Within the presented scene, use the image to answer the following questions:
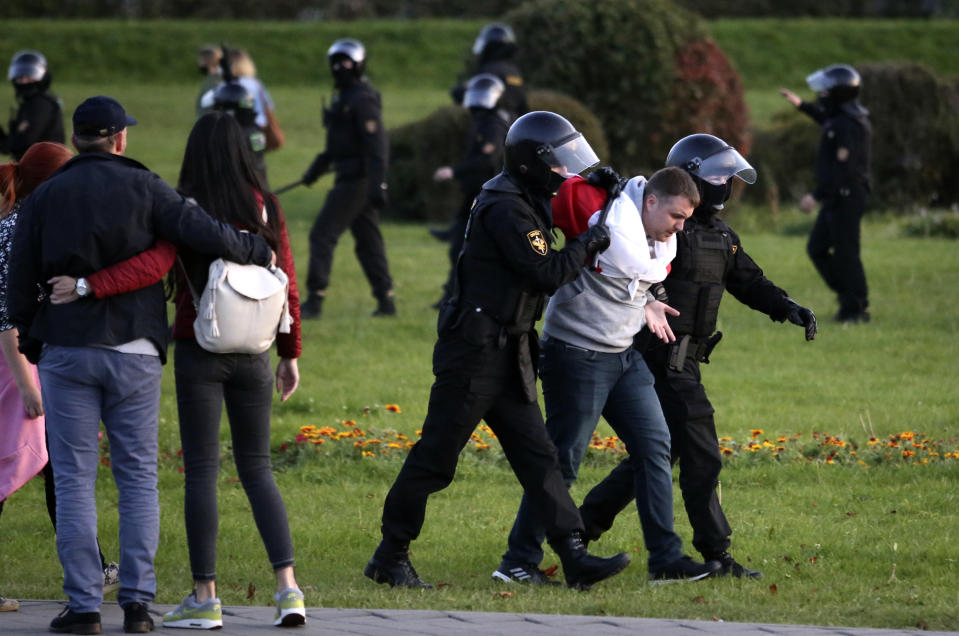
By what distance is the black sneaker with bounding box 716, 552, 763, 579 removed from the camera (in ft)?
19.6

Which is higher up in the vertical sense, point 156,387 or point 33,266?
point 33,266

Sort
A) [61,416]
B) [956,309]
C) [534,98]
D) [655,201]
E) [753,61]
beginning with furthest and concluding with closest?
[753,61] → [534,98] → [956,309] → [655,201] → [61,416]

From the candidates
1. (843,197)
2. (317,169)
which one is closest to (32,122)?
(317,169)

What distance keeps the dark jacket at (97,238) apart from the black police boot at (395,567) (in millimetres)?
1390

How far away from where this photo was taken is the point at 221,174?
5125mm

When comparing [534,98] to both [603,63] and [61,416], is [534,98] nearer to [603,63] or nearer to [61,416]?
[603,63]

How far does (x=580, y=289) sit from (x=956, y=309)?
869 cm

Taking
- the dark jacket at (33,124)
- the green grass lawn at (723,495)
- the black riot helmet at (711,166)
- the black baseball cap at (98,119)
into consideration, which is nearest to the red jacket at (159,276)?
the black baseball cap at (98,119)

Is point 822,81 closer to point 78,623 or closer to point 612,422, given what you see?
point 612,422

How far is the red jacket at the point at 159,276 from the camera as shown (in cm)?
494

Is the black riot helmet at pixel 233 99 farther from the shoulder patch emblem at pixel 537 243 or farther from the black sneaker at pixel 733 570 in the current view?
the black sneaker at pixel 733 570

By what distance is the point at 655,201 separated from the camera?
5805mm

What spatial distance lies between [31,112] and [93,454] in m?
8.68

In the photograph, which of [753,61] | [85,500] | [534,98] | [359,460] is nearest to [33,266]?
[85,500]
